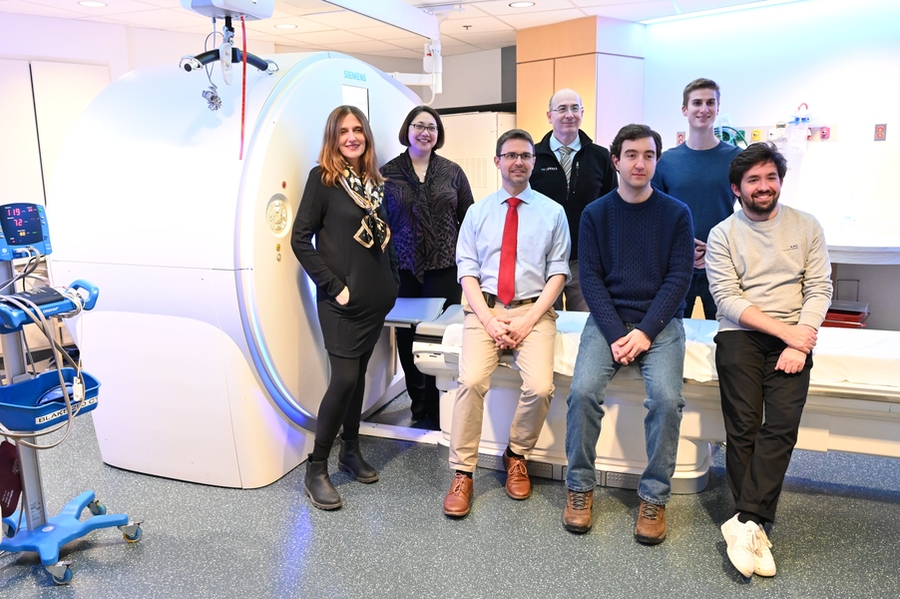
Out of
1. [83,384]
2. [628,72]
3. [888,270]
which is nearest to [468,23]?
[628,72]

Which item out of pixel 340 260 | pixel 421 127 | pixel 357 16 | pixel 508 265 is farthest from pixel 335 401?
pixel 357 16

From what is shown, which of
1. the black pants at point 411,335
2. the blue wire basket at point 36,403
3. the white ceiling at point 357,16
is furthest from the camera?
the white ceiling at point 357,16

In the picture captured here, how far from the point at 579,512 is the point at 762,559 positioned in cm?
56

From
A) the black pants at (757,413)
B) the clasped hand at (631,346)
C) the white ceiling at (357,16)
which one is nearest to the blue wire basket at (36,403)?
the clasped hand at (631,346)

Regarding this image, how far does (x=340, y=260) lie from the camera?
98.5 inches

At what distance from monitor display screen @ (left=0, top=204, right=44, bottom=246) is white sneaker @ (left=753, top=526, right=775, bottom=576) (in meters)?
2.36

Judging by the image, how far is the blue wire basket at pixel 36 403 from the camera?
187 cm

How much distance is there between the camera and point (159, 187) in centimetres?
249

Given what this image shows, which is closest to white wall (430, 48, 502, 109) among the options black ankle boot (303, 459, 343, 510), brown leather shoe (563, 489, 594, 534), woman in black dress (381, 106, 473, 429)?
woman in black dress (381, 106, 473, 429)

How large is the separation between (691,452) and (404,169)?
1663 mm

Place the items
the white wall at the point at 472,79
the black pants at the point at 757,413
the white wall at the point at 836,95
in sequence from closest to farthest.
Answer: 1. the black pants at the point at 757,413
2. the white wall at the point at 836,95
3. the white wall at the point at 472,79

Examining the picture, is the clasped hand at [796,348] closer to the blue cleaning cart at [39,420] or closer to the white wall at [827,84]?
the blue cleaning cart at [39,420]

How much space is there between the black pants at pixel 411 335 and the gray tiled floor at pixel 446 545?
586 mm

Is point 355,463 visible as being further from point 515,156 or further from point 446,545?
point 515,156
